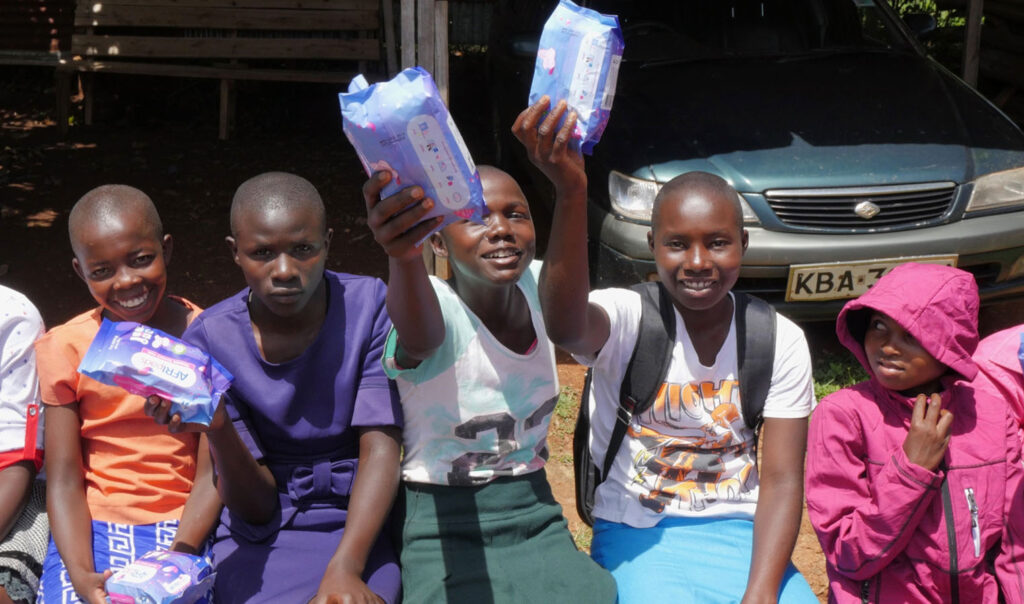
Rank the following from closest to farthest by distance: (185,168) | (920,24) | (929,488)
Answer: (929,488) → (920,24) → (185,168)

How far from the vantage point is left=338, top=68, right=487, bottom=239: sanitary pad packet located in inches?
73.7

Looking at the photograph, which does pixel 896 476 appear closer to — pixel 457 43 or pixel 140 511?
pixel 140 511

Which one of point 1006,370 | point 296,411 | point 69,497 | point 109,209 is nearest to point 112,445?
point 69,497

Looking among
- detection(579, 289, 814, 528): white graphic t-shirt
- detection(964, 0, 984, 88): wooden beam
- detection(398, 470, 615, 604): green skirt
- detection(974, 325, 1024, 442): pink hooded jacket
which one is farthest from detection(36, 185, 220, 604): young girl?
detection(964, 0, 984, 88): wooden beam

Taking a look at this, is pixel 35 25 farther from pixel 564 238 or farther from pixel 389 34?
pixel 564 238

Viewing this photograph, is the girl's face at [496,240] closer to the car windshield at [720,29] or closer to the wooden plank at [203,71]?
the car windshield at [720,29]

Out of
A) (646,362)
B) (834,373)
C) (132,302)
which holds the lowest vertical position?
(834,373)

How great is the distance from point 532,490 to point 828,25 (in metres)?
4.21

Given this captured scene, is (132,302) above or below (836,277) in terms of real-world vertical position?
above

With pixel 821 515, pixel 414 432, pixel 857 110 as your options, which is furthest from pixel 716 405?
pixel 857 110

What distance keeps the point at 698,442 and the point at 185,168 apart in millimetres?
6436

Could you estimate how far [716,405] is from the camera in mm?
2609

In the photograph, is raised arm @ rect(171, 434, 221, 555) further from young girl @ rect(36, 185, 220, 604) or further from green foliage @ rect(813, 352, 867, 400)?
green foliage @ rect(813, 352, 867, 400)

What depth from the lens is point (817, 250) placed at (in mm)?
4496
